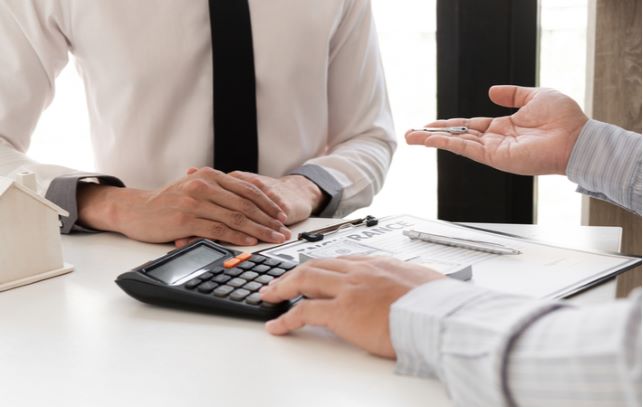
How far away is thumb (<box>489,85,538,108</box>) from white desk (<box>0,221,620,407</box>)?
67 cm

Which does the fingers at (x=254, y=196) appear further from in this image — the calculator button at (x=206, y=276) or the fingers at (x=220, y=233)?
the calculator button at (x=206, y=276)

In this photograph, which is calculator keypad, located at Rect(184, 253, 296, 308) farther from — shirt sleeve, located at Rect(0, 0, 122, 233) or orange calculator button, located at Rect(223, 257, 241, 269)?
shirt sleeve, located at Rect(0, 0, 122, 233)

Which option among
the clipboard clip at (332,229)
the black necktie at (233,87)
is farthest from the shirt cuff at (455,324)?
the black necktie at (233,87)

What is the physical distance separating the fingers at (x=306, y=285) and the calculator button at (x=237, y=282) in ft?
0.15

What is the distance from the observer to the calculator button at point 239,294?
81cm

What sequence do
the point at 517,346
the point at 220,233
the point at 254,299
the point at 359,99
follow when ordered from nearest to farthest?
the point at 517,346 < the point at 254,299 < the point at 220,233 < the point at 359,99

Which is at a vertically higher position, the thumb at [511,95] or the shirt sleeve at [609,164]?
the thumb at [511,95]

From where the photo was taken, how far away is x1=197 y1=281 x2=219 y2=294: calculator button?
2.69ft

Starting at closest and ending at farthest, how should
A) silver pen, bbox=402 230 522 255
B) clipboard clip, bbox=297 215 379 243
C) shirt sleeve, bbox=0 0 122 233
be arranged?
silver pen, bbox=402 230 522 255 → clipboard clip, bbox=297 215 379 243 → shirt sleeve, bbox=0 0 122 233

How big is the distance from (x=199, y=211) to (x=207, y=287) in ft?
1.03

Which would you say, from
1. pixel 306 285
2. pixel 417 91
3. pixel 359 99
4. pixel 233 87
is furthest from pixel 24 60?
pixel 417 91

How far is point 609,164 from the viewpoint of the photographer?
112cm

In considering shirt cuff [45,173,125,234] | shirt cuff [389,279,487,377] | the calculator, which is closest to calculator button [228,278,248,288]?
the calculator

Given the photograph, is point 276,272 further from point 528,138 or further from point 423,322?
point 528,138
